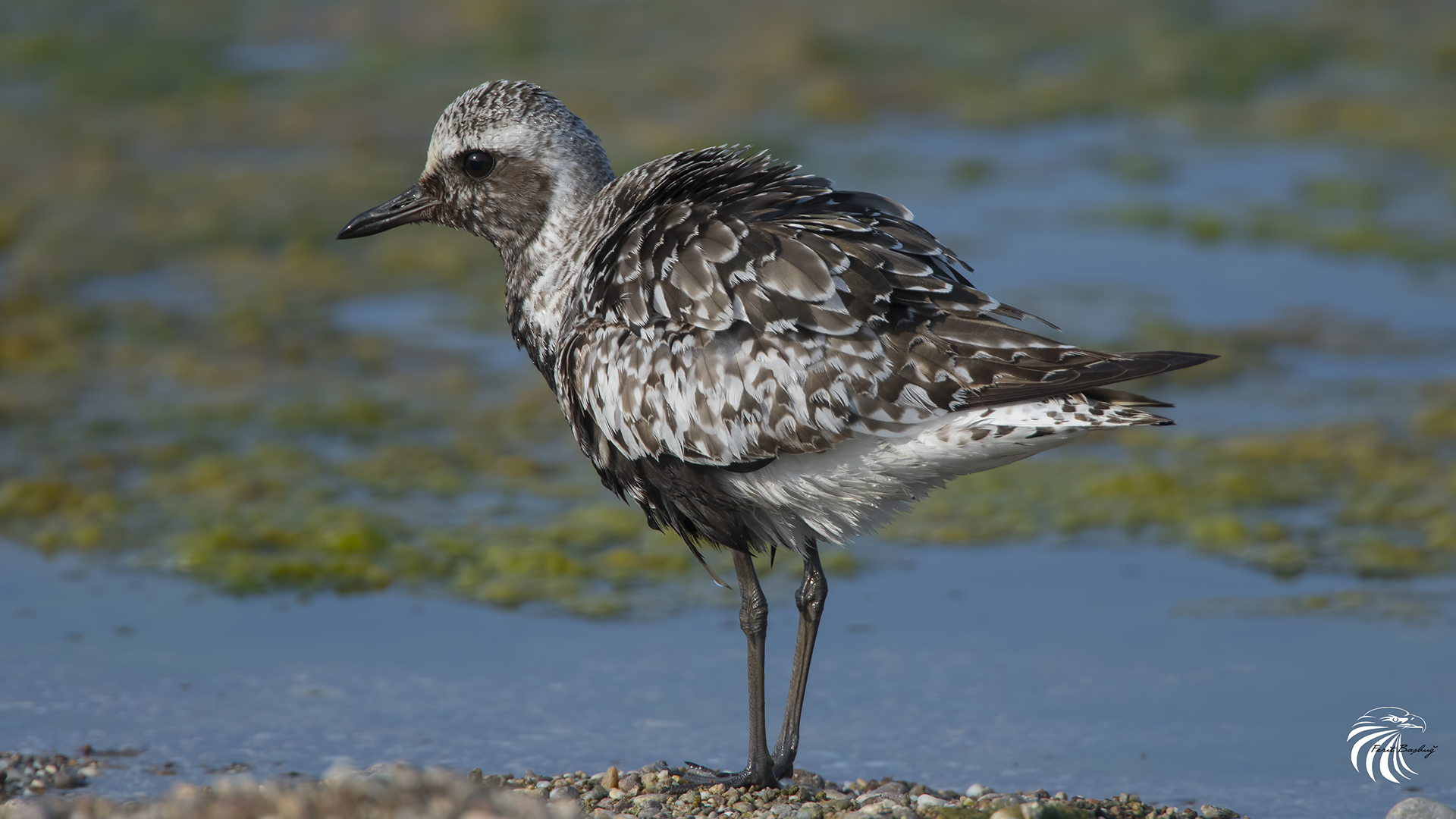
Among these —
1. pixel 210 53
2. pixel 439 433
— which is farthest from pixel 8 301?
pixel 210 53

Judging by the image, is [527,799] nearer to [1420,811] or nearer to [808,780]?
[808,780]

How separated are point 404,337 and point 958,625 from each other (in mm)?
5521

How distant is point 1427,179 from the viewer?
1356cm

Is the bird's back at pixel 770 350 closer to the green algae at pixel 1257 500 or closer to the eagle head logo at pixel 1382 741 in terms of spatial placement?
the eagle head logo at pixel 1382 741

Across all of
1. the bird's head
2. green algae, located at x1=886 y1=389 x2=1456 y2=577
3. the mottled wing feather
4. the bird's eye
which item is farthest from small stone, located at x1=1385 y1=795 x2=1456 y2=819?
the bird's eye

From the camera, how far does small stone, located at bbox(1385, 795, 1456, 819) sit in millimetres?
5074

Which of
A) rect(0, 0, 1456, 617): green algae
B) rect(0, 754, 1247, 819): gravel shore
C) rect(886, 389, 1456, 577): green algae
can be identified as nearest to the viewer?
rect(0, 754, 1247, 819): gravel shore

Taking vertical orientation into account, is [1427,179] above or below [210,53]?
below

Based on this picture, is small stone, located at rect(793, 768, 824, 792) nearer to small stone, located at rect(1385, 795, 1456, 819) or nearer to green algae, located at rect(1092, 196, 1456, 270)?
small stone, located at rect(1385, 795, 1456, 819)

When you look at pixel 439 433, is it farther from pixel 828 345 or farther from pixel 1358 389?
pixel 1358 389

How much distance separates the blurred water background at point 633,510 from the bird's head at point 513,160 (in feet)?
6.69

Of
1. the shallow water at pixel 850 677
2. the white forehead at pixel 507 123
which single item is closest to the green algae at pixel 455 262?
the shallow water at pixel 850 677

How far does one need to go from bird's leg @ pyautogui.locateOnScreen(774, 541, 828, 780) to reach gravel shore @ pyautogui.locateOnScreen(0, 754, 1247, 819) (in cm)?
11

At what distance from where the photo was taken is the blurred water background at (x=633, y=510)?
6418 millimetres
